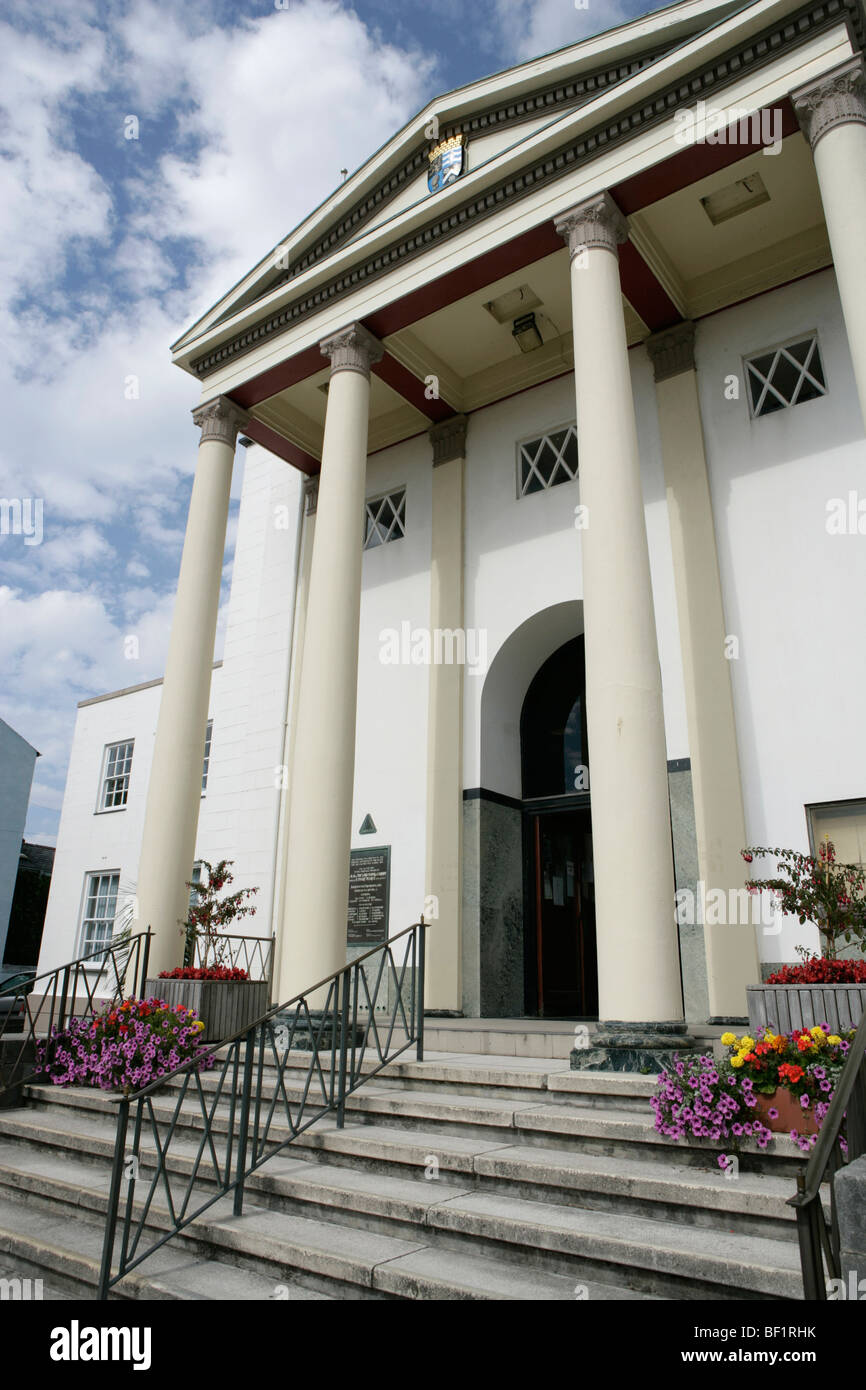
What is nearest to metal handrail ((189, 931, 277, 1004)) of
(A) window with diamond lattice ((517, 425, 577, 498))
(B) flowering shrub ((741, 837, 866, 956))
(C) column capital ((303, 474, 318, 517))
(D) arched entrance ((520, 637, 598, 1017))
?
(D) arched entrance ((520, 637, 598, 1017))

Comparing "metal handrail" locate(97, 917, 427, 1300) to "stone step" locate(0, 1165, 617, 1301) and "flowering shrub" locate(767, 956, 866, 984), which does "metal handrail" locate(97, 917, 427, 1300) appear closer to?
"stone step" locate(0, 1165, 617, 1301)

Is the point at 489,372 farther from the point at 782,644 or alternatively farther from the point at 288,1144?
the point at 288,1144

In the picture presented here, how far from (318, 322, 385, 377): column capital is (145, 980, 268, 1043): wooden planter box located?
784 cm

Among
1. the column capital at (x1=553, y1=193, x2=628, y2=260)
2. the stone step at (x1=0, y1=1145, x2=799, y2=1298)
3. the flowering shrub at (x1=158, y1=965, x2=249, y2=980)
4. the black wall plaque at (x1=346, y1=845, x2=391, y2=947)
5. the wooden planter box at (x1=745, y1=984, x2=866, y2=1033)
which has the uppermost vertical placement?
the column capital at (x1=553, y1=193, x2=628, y2=260)

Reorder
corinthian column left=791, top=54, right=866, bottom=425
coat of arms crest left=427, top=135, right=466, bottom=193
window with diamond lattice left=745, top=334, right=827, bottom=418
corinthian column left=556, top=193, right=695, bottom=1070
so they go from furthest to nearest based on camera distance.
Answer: coat of arms crest left=427, top=135, right=466, bottom=193 < window with diamond lattice left=745, top=334, right=827, bottom=418 < corinthian column left=791, top=54, right=866, bottom=425 < corinthian column left=556, top=193, right=695, bottom=1070

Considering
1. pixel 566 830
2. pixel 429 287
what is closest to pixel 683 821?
pixel 566 830

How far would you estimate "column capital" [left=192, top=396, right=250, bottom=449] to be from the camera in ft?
43.7

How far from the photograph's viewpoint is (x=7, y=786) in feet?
101

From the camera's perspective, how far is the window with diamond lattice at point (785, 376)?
10.8 m

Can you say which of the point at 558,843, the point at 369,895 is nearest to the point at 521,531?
the point at 558,843

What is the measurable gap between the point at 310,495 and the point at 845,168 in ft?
32.7

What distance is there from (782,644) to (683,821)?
2323mm
